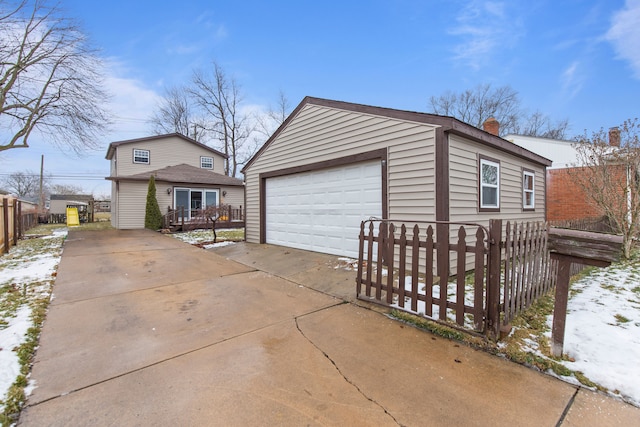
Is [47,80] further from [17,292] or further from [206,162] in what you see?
[17,292]

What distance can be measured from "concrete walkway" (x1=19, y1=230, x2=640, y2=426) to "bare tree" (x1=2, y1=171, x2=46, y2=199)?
2488 inches

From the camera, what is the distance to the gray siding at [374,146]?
539cm

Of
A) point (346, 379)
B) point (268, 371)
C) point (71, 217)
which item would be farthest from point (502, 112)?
point (71, 217)

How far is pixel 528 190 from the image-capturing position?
8.53 meters

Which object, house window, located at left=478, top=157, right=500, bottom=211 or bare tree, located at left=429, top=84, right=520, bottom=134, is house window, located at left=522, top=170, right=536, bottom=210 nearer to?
house window, located at left=478, top=157, right=500, bottom=211

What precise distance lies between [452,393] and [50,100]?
2119cm

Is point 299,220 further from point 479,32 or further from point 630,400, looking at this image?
point 479,32

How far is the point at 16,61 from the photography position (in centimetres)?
1395

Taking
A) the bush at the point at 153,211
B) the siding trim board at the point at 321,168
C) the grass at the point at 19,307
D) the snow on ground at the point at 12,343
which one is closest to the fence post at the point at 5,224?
the grass at the point at 19,307

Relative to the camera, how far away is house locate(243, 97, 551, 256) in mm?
5371

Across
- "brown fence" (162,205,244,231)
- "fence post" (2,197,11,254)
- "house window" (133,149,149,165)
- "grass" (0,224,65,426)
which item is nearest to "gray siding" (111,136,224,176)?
"house window" (133,149,149,165)

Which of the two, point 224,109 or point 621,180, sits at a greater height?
point 224,109

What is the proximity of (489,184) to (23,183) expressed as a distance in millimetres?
69891

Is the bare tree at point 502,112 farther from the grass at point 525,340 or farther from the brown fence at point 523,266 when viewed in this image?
the grass at point 525,340
